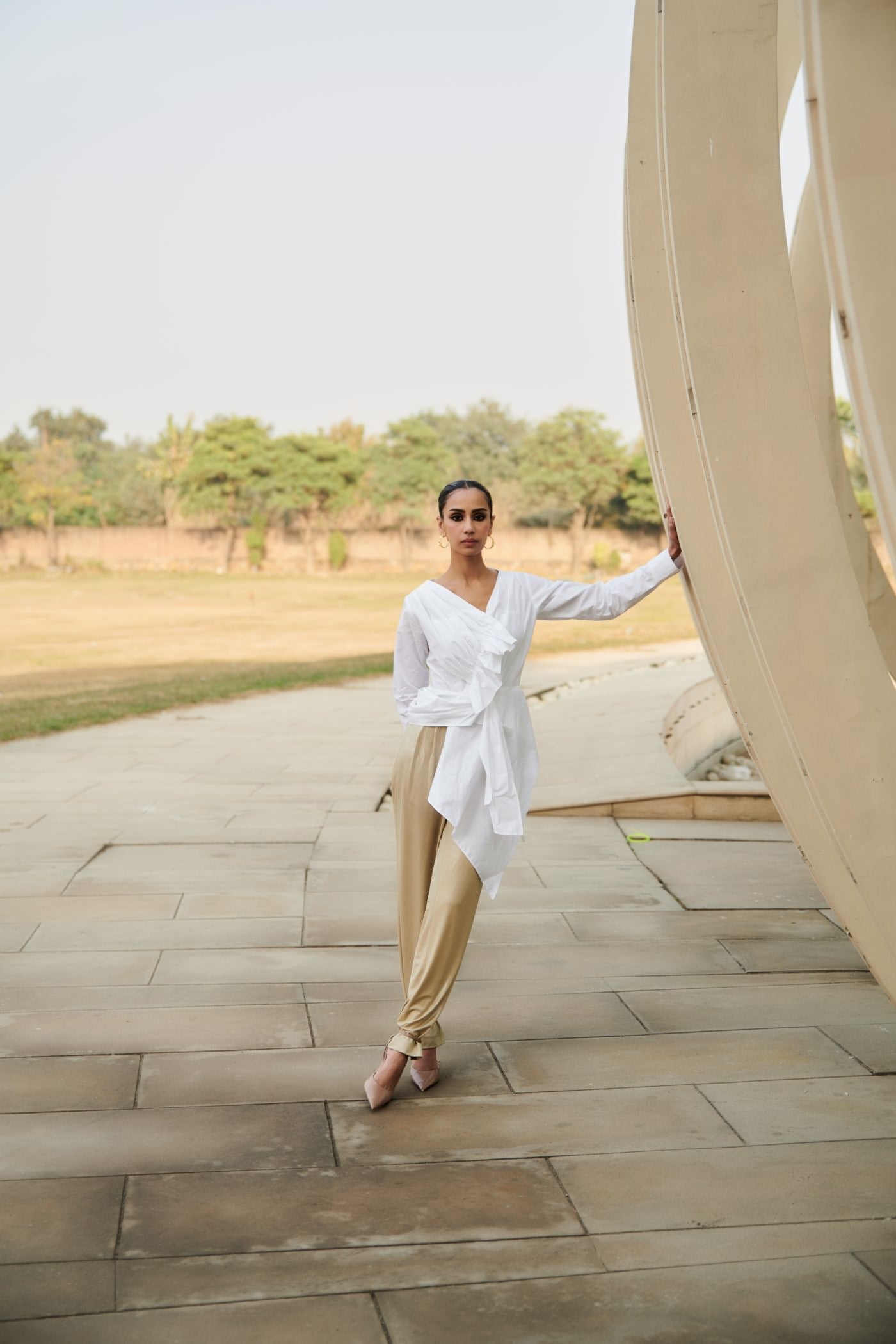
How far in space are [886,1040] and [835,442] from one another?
3002 mm

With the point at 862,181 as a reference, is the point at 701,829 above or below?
below

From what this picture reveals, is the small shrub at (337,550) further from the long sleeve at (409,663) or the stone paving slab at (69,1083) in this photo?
the stone paving slab at (69,1083)

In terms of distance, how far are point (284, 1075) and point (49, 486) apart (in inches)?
1854

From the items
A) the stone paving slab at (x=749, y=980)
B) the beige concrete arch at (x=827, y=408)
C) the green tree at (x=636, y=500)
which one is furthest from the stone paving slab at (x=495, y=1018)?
the green tree at (x=636, y=500)

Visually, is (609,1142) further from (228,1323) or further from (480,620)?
(480,620)

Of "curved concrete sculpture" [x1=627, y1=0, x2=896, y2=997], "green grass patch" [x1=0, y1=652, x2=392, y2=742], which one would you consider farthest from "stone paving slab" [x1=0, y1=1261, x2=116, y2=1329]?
"green grass patch" [x1=0, y1=652, x2=392, y2=742]

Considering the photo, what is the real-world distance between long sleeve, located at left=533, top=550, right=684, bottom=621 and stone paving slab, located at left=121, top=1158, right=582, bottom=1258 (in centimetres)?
155

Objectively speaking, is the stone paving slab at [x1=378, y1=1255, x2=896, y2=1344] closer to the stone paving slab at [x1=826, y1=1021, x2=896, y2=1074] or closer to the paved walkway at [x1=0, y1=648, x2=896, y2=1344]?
the paved walkway at [x1=0, y1=648, x2=896, y2=1344]

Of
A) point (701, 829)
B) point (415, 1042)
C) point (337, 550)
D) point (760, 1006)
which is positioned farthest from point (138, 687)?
point (337, 550)

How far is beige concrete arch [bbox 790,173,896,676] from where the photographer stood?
5.01 m

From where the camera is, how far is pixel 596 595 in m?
3.95

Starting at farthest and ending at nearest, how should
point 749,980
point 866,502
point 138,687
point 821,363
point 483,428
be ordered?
1. point 483,428
2. point 866,502
3. point 138,687
4. point 821,363
5. point 749,980

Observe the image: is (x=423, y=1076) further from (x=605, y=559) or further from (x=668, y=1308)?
Result: (x=605, y=559)

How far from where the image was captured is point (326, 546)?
159 ft
